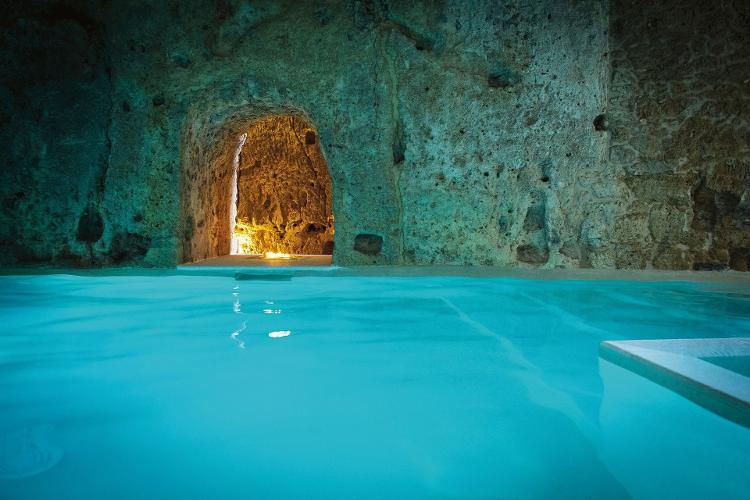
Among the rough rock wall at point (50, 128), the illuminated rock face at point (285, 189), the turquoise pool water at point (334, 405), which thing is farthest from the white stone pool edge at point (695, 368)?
the illuminated rock face at point (285, 189)

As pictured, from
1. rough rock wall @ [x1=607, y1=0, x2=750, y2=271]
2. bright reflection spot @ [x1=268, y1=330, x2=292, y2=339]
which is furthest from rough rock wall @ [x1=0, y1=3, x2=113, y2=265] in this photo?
rough rock wall @ [x1=607, y1=0, x2=750, y2=271]

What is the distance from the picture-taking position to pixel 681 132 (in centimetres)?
369

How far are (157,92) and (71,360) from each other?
3054 millimetres

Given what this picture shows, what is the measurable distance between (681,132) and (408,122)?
2295 mm

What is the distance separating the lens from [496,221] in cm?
388

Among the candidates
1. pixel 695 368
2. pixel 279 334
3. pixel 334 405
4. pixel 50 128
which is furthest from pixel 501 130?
pixel 50 128

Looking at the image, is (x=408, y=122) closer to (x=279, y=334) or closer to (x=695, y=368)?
(x=279, y=334)

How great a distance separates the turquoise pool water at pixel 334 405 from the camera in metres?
0.85

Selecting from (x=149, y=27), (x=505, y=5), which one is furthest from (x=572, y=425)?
(x=149, y=27)

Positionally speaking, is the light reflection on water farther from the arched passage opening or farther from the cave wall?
the arched passage opening

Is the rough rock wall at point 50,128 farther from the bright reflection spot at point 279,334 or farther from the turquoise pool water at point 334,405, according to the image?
the bright reflection spot at point 279,334

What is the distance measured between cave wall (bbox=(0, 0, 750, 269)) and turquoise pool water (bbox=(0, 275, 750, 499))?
154cm

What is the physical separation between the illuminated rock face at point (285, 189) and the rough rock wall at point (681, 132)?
457 cm

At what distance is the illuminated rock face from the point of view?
7242 mm
